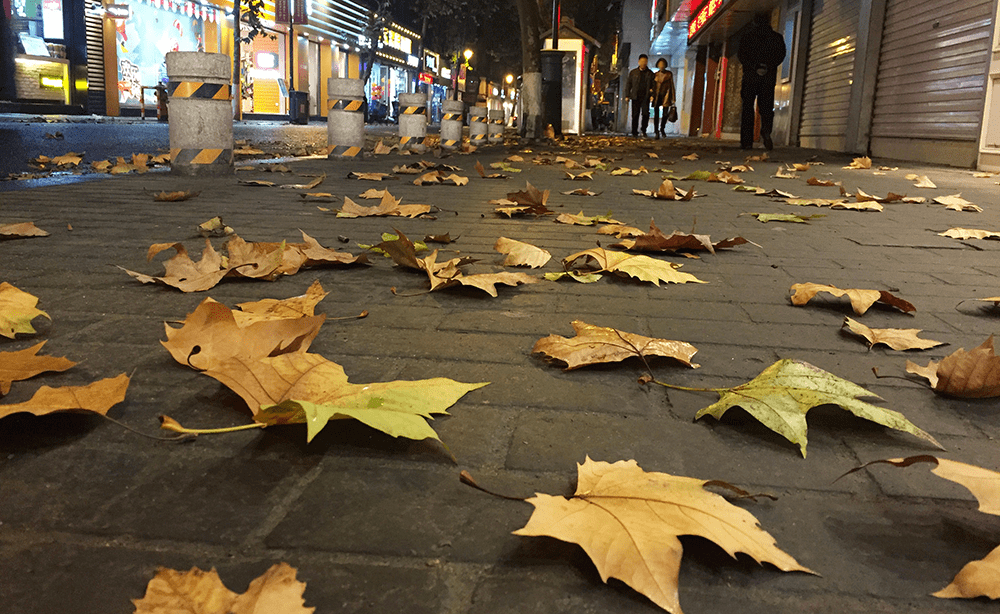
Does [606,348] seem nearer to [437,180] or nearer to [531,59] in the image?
[437,180]

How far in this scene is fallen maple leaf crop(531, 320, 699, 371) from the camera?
1.82 m

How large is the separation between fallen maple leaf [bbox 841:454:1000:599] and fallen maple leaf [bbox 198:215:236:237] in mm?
3214

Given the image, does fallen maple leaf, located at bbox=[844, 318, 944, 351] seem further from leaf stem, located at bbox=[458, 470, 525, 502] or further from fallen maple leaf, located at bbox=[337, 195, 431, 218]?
fallen maple leaf, located at bbox=[337, 195, 431, 218]

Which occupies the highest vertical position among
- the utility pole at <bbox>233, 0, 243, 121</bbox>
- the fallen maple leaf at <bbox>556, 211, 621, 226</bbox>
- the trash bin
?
the utility pole at <bbox>233, 0, 243, 121</bbox>

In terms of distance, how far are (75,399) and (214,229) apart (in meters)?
2.36

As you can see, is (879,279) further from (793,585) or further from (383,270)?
(793,585)

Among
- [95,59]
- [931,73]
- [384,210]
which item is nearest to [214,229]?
[384,210]

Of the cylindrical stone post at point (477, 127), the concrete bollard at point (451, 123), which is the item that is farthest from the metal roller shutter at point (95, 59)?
the concrete bollard at point (451, 123)

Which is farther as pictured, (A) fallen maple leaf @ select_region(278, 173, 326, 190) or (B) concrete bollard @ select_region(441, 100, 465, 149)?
(B) concrete bollard @ select_region(441, 100, 465, 149)

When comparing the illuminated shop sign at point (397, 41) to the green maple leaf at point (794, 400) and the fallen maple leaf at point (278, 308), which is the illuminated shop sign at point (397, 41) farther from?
the green maple leaf at point (794, 400)

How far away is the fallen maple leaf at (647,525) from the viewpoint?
95cm

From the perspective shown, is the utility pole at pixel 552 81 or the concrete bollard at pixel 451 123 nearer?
the concrete bollard at pixel 451 123

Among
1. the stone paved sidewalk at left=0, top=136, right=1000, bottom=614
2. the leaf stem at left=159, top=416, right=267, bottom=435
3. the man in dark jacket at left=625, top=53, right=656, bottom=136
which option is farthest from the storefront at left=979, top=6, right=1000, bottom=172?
the man in dark jacket at left=625, top=53, right=656, bottom=136

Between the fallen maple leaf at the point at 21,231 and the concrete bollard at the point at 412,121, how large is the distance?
9.48m
